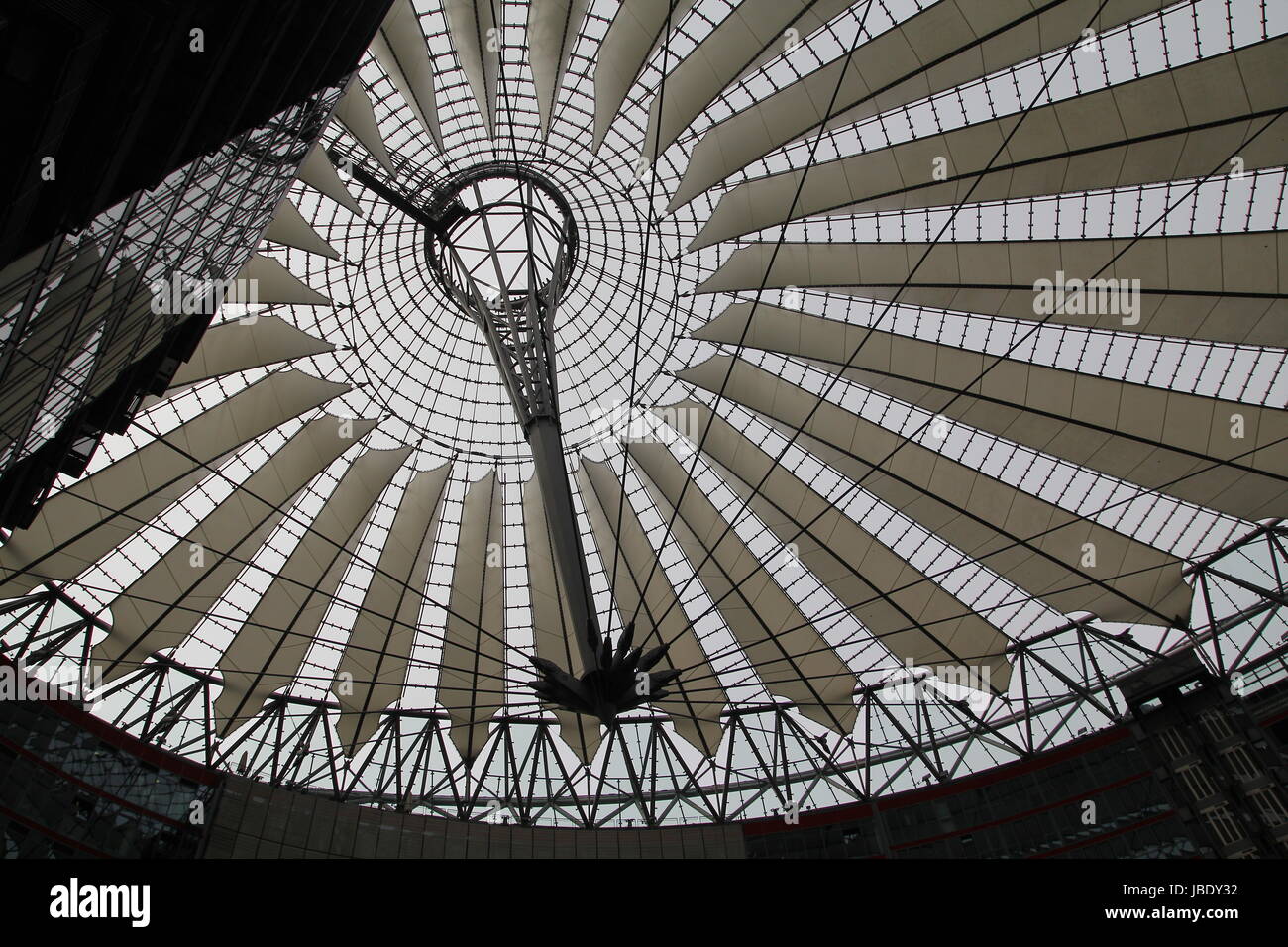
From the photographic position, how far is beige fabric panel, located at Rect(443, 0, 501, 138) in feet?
63.8

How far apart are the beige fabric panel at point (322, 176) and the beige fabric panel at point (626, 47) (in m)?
6.52

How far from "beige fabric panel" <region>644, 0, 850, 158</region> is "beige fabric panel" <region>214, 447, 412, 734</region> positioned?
12.9m

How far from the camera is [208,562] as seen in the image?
24297 mm

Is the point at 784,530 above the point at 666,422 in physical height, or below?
below

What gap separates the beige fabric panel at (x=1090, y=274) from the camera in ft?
63.4

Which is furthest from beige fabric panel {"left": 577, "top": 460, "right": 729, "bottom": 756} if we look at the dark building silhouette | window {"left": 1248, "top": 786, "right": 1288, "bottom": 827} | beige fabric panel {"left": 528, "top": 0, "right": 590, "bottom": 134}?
window {"left": 1248, "top": 786, "right": 1288, "bottom": 827}

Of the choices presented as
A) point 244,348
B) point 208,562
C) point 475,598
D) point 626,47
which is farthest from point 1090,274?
point 208,562

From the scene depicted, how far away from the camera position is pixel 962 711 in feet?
102

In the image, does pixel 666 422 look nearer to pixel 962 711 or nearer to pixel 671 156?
pixel 671 156

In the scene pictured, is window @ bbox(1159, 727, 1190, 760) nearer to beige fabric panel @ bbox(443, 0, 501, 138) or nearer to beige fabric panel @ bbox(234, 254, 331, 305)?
beige fabric panel @ bbox(443, 0, 501, 138)

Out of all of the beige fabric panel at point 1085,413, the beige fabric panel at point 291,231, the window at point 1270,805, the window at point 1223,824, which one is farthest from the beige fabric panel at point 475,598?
the window at point 1270,805

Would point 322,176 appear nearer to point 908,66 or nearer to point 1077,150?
point 908,66
